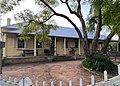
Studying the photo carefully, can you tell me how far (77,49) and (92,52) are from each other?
15377mm

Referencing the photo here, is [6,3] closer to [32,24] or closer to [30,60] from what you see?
[32,24]

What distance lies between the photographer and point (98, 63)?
15258 millimetres

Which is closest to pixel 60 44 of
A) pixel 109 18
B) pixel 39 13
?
pixel 39 13

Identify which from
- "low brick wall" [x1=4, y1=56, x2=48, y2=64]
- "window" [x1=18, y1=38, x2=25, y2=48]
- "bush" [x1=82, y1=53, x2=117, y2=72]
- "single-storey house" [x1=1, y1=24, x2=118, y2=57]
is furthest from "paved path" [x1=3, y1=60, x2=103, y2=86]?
"window" [x1=18, y1=38, x2=25, y2=48]

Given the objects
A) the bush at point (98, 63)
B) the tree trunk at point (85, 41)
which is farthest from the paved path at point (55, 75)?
the tree trunk at point (85, 41)

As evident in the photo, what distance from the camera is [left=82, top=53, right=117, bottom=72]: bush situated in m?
15.1

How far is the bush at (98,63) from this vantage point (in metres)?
15.1

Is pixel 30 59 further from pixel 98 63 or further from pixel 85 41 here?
pixel 98 63

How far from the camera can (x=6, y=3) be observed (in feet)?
56.5

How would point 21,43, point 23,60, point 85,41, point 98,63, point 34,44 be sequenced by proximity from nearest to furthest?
point 98,63 < point 85,41 < point 23,60 < point 34,44 < point 21,43

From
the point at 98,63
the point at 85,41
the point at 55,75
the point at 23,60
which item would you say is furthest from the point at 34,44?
the point at 55,75

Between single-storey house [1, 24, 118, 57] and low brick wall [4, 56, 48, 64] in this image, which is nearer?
low brick wall [4, 56, 48, 64]

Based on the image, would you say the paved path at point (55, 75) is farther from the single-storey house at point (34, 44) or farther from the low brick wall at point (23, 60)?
the single-storey house at point (34, 44)

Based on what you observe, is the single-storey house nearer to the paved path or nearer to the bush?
the bush
